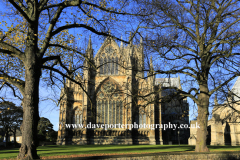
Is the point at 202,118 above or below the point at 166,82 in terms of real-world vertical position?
below

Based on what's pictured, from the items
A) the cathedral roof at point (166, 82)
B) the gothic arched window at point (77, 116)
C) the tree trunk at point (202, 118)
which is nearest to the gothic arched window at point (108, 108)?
the gothic arched window at point (77, 116)

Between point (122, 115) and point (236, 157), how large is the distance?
32.4 meters

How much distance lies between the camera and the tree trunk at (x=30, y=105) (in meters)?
8.96

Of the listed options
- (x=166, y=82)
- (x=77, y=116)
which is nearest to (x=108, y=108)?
(x=77, y=116)

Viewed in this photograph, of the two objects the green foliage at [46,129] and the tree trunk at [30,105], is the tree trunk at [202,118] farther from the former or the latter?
the green foliage at [46,129]

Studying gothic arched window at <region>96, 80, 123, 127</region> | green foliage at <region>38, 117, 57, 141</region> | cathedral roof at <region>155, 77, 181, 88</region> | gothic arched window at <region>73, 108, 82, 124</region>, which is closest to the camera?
cathedral roof at <region>155, 77, 181, 88</region>

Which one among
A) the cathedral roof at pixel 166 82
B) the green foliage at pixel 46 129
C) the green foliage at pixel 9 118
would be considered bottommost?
the green foliage at pixel 46 129

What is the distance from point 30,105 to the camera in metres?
9.30

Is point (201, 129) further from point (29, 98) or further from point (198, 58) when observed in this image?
point (29, 98)

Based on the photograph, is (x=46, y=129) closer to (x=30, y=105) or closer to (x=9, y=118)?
(x=9, y=118)

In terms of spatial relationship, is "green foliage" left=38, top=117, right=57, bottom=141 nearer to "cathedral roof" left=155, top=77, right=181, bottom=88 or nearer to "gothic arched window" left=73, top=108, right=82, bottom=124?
"gothic arched window" left=73, top=108, right=82, bottom=124

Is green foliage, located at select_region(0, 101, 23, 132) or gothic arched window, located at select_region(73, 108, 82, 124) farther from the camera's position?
gothic arched window, located at select_region(73, 108, 82, 124)

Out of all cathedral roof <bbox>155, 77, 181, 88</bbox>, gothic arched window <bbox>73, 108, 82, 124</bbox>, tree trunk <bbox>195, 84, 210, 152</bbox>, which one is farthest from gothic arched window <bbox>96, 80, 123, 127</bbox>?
tree trunk <bbox>195, 84, 210, 152</bbox>

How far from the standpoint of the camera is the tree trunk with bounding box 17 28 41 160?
896 centimetres
